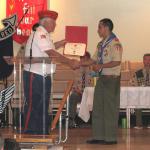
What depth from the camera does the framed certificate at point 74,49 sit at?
6.61 meters

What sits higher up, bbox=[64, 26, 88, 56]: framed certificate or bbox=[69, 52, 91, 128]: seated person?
bbox=[64, 26, 88, 56]: framed certificate

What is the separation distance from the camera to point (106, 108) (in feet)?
20.6

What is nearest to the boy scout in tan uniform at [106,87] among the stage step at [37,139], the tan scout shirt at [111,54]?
the tan scout shirt at [111,54]

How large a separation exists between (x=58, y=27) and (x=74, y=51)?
10.2 ft

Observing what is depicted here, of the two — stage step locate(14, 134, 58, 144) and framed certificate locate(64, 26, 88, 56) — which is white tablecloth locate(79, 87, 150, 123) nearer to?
framed certificate locate(64, 26, 88, 56)

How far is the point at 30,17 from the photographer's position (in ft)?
32.1

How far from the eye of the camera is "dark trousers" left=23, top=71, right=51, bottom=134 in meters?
5.43

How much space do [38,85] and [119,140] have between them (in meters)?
1.76

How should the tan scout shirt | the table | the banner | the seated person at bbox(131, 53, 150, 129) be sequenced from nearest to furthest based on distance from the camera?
the tan scout shirt → the table → the seated person at bbox(131, 53, 150, 129) → the banner

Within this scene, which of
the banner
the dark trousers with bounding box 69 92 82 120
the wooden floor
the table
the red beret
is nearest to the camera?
the red beret

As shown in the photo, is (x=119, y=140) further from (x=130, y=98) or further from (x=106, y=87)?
(x=130, y=98)

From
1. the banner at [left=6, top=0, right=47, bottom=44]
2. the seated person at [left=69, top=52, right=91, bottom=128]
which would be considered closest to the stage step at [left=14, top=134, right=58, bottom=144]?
the seated person at [left=69, top=52, right=91, bottom=128]

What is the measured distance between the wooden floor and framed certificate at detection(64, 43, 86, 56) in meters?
1.08

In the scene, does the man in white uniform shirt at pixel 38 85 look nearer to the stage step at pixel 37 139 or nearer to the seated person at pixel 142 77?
the stage step at pixel 37 139
